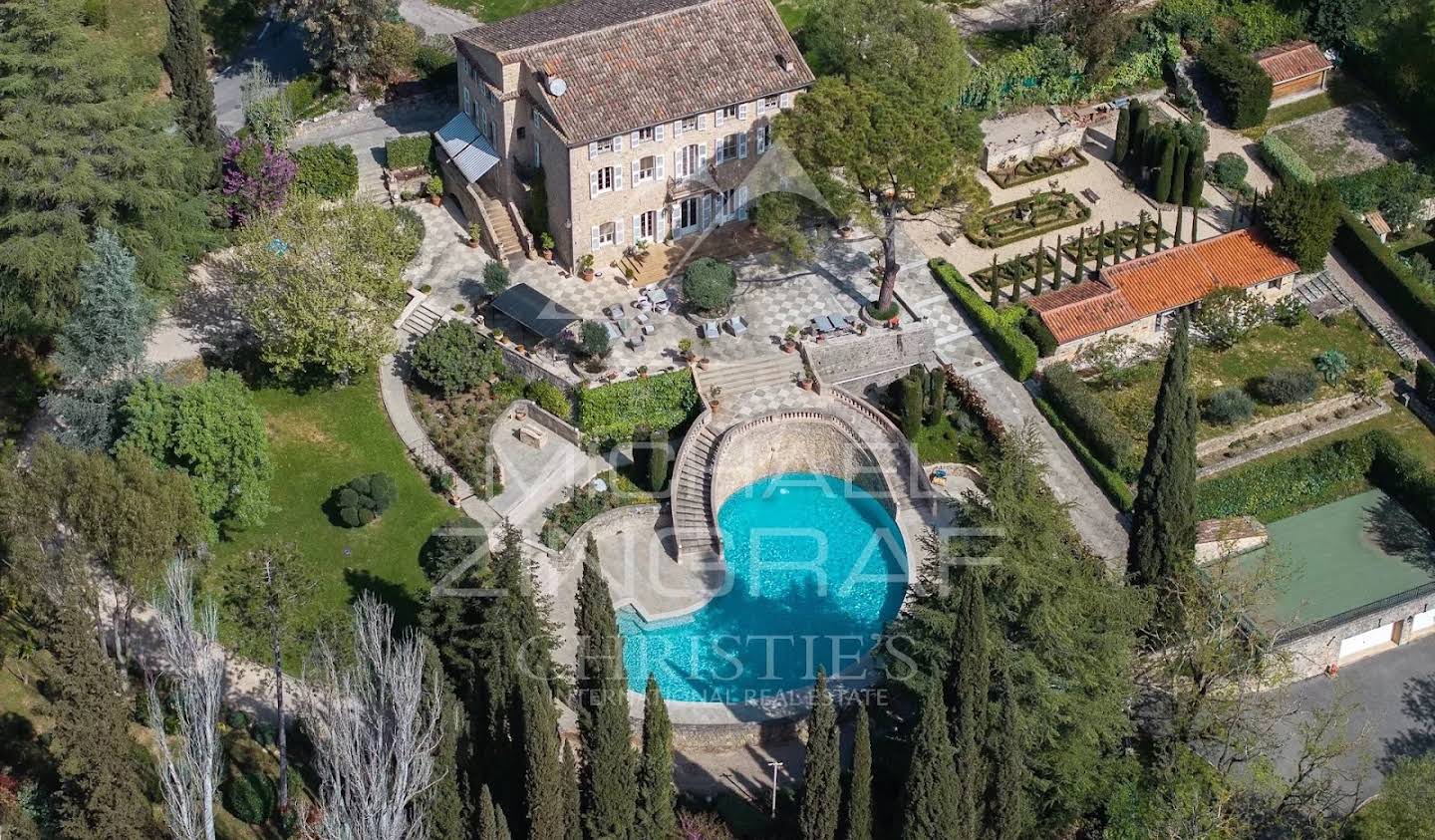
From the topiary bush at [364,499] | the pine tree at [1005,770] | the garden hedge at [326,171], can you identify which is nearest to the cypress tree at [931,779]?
the pine tree at [1005,770]

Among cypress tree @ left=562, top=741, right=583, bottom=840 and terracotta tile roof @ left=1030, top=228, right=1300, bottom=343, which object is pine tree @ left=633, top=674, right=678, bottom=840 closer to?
cypress tree @ left=562, top=741, right=583, bottom=840

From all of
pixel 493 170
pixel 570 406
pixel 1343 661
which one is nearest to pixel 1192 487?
pixel 1343 661

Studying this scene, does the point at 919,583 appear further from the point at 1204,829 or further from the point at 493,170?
the point at 493,170

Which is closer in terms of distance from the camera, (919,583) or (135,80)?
(919,583)

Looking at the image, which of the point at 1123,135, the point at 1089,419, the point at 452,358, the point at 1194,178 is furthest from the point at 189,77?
the point at 1194,178

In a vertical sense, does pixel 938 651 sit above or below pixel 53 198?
below

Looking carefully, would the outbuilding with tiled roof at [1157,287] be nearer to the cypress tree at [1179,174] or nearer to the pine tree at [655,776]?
the cypress tree at [1179,174]

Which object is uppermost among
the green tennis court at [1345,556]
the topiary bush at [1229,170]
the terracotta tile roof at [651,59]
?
the terracotta tile roof at [651,59]
